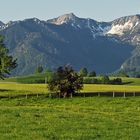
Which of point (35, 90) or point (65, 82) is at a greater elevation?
point (65, 82)

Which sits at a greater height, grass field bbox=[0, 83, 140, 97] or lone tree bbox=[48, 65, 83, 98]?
lone tree bbox=[48, 65, 83, 98]

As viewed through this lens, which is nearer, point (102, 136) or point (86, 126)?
point (102, 136)

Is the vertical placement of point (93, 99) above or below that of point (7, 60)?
below

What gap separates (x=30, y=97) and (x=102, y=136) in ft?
226

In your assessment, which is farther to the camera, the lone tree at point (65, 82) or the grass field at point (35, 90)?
the grass field at point (35, 90)

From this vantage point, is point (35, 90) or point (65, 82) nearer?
point (65, 82)

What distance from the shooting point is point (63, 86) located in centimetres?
10400

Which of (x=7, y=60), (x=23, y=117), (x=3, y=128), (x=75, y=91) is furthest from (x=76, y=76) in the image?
(x=3, y=128)

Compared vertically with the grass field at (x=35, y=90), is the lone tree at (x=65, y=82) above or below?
above

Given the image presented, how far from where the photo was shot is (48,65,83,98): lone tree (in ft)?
340

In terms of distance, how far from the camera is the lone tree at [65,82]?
A: 104 m

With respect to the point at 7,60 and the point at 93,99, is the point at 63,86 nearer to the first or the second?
the point at 93,99

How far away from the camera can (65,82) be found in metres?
105

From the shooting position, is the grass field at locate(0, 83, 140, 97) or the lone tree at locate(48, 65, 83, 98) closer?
the lone tree at locate(48, 65, 83, 98)
